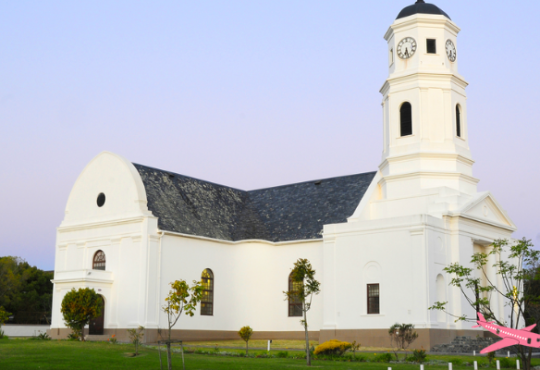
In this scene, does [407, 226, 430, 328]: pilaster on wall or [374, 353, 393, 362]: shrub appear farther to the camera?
[407, 226, 430, 328]: pilaster on wall

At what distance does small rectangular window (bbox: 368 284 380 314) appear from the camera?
35.5 metres

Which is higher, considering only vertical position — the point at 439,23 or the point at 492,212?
the point at 439,23

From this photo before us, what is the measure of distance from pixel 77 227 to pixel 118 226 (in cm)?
413

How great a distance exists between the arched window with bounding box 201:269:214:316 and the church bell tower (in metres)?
12.2

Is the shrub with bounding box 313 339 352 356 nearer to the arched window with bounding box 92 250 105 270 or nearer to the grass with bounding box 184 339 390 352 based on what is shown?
the grass with bounding box 184 339 390 352

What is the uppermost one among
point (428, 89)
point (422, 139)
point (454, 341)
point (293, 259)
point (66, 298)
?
point (428, 89)

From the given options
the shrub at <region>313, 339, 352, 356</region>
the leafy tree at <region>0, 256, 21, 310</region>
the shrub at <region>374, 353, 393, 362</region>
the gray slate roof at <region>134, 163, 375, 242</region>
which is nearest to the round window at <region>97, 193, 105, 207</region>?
the gray slate roof at <region>134, 163, 375, 242</region>

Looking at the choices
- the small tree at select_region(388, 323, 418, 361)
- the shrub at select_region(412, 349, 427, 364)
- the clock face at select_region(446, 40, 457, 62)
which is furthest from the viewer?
the clock face at select_region(446, 40, 457, 62)

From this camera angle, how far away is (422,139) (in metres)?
38.1

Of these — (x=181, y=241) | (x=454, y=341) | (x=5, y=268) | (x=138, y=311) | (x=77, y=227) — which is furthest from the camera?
(x=5, y=268)

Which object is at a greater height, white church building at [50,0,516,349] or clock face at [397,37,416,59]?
clock face at [397,37,416,59]

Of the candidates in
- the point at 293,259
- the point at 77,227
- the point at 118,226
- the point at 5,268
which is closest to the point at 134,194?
the point at 118,226

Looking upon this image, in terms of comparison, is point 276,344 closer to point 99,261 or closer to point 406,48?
point 99,261

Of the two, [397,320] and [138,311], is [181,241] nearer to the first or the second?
[138,311]
